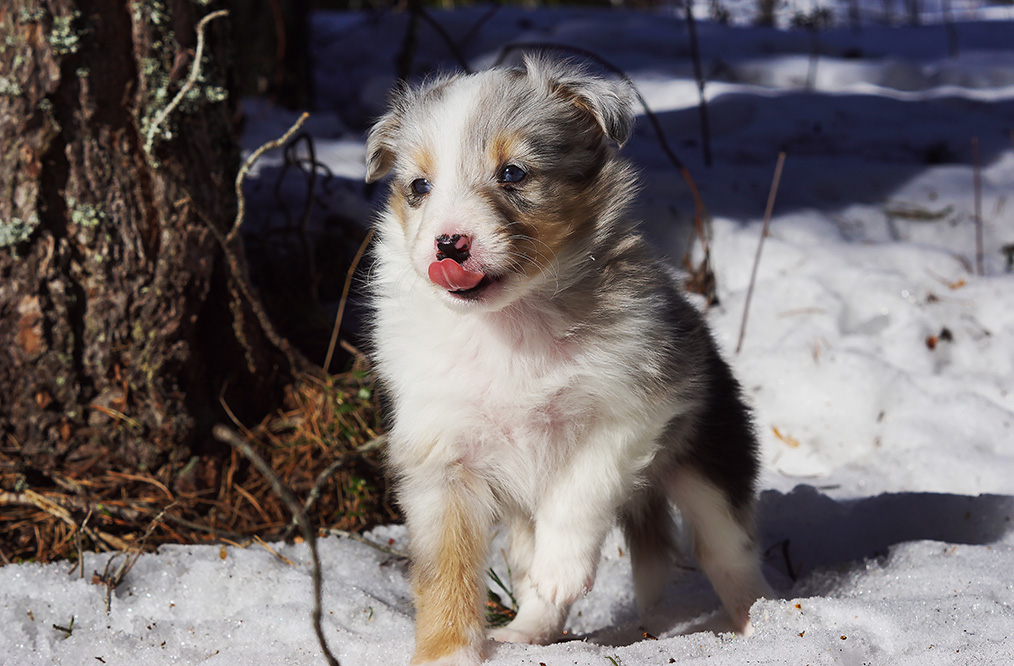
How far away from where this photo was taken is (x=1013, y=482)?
3166mm

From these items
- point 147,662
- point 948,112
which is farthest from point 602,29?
point 147,662

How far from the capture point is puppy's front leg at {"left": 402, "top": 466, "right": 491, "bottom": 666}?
2.18 meters

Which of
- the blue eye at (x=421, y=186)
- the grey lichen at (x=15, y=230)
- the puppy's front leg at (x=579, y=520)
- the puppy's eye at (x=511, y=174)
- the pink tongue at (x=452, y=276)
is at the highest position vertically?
the puppy's eye at (x=511, y=174)

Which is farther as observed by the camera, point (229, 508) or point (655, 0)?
point (655, 0)

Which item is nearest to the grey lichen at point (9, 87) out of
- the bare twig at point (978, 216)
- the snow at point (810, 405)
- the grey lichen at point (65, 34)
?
the grey lichen at point (65, 34)

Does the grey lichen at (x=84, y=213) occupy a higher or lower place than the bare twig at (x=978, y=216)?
higher

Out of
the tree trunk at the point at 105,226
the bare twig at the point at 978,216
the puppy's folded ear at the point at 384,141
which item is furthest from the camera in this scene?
the bare twig at the point at 978,216

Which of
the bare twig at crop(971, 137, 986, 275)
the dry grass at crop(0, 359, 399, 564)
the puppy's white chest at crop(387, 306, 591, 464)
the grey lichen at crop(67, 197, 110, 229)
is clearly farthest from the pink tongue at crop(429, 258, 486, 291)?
the bare twig at crop(971, 137, 986, 275)

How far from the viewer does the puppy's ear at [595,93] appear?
2352mm

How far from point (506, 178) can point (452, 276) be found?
0.36 m

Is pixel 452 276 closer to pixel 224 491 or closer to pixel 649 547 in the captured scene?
pixel 649 547

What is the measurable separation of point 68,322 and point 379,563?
4.40 feet

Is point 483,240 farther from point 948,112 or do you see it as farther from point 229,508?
point 948,112

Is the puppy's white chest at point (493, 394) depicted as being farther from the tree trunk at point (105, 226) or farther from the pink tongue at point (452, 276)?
the tree trunk at point (105, 226)
